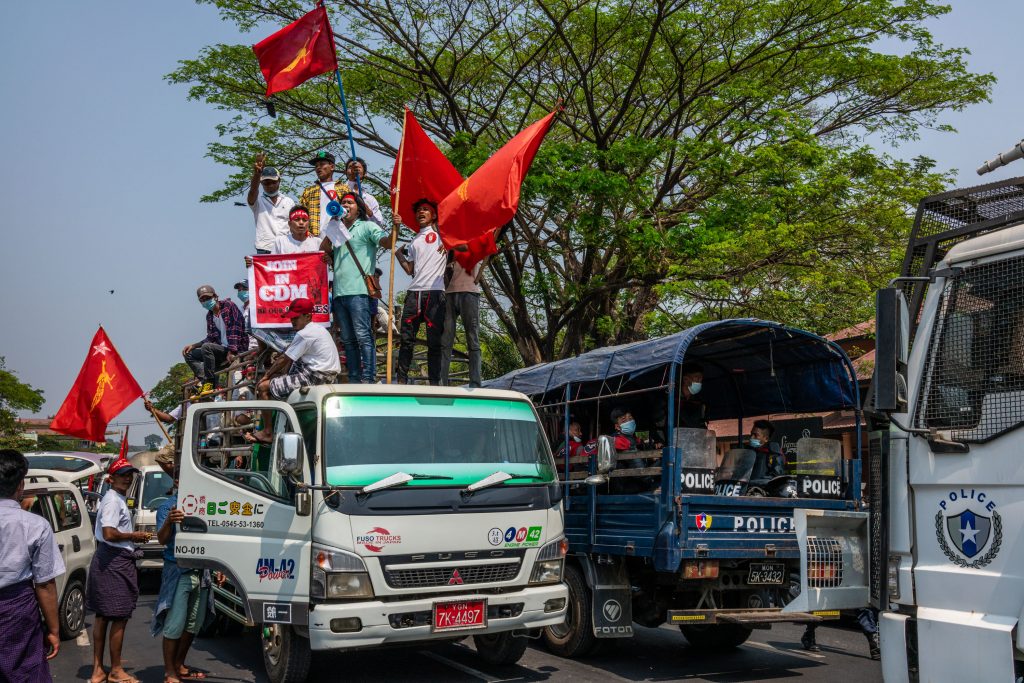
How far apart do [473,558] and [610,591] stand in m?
1.91

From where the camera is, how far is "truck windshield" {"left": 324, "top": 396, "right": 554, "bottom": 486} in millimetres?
6727

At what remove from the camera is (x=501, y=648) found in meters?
7.80

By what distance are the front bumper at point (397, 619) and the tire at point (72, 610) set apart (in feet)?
16.2

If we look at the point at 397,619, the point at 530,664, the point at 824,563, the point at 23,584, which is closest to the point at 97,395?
the point at 530,664

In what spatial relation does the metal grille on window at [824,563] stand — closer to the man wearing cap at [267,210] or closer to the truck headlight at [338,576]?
the truck headlight at [338,576]

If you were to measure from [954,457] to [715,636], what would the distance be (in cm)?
532

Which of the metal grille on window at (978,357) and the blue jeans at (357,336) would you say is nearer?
the metal grille on window at (978,357)

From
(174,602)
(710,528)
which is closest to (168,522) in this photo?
(174,602)

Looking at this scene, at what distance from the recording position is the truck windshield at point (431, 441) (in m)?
6.73

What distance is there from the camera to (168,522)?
24.9ft

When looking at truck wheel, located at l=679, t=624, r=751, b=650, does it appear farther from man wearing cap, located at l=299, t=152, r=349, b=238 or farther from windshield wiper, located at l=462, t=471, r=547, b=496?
man wearing cap, located at l=299, t=152, r=349, b=238

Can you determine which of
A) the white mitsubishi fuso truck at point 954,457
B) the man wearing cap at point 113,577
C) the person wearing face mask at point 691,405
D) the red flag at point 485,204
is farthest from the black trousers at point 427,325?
the white mitsubishi fuso truck at point 954,457

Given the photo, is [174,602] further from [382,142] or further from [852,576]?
[382,142]

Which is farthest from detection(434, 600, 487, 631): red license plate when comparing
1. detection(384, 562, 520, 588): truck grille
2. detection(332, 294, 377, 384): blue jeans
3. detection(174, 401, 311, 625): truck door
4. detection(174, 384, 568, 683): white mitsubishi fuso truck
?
detection(332, 294, 377, 384): blue jeans
